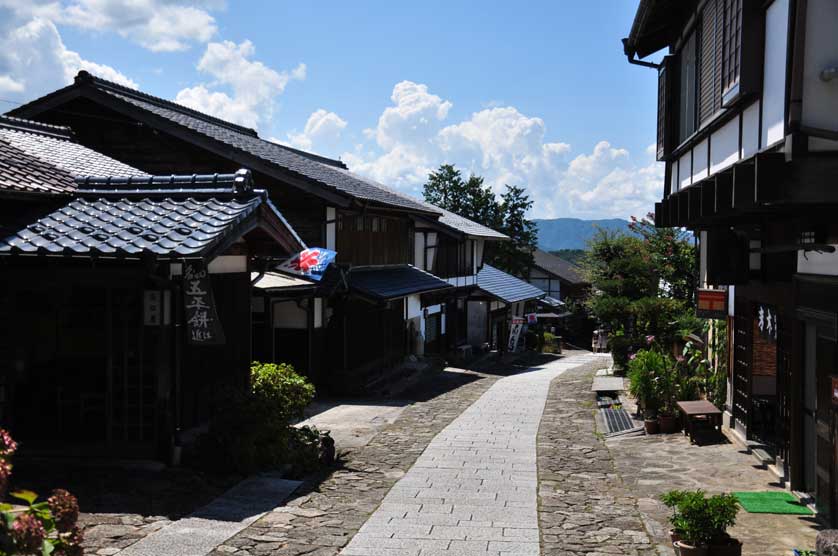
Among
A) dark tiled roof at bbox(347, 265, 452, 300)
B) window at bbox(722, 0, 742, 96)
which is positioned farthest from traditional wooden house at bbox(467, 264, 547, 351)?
window at bbox(722, 0, 742, 96)

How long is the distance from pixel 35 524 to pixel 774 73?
8.38m

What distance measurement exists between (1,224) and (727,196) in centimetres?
975

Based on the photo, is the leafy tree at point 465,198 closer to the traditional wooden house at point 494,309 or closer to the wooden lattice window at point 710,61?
the traditional wooden house at point 494,309

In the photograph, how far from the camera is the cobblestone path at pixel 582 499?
9109 millimetres

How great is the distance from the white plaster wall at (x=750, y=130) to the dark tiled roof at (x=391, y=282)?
42.8ft

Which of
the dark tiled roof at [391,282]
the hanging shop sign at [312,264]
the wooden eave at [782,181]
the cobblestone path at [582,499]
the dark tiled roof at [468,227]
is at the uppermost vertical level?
the dark tiled roof at [468,227]

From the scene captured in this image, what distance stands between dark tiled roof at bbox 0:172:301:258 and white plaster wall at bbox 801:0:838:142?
700cm

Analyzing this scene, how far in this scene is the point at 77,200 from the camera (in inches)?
476

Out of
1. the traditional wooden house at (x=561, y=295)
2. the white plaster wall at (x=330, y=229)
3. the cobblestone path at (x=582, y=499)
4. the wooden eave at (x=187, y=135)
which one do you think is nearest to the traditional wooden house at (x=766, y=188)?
the cobblestone path at (x=582, y=499)

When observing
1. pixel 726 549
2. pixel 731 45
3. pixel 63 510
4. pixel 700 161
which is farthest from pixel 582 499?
pixel 63 510

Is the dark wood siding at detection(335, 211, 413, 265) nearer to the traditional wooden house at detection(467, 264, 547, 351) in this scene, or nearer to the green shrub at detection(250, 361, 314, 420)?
the green shrub at detection(250, 361, 314, 420)

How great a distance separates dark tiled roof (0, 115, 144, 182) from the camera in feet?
46.2

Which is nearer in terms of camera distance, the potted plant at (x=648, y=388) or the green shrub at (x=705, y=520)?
the green shrub at (x=705, y=520)

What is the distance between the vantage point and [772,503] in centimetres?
1030
